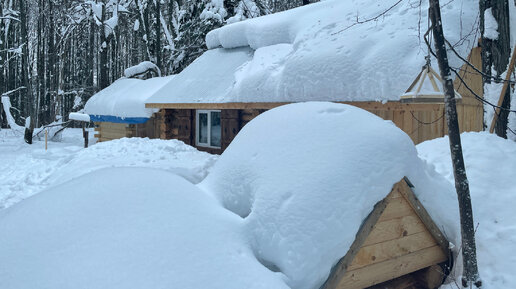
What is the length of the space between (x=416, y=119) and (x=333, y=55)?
6.74ft

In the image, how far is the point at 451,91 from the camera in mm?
3941

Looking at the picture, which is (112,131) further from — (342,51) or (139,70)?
(342,51)

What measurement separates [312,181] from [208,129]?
9352mm

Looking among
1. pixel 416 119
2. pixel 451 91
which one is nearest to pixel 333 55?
pixel 416 119

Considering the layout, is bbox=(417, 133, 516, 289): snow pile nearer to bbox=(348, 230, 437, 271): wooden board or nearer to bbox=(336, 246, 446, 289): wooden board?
bbox=(336, 246, 446, 289): wooden board

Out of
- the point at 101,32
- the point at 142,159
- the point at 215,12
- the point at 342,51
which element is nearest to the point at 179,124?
the point at 142,159

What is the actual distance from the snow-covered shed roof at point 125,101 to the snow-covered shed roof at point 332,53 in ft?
9.46

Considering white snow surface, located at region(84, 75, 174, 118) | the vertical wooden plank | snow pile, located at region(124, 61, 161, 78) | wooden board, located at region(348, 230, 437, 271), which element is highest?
snow pile, located at region(124, 61, 161, 78)

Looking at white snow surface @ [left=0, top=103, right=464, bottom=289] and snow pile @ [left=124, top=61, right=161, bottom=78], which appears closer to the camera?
white snow surface @ [left=0, top=103, right=464, bottom=289]

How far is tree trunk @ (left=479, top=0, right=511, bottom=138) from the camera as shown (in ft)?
20.9

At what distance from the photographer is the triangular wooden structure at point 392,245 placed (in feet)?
10.7

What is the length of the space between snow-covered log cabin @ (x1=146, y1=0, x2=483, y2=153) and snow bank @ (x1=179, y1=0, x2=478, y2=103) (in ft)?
0.06

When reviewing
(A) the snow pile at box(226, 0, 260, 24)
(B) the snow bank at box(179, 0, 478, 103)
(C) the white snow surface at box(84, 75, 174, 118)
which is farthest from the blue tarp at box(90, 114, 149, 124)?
(A) the snow pile at box(226, 0, 260, 24)

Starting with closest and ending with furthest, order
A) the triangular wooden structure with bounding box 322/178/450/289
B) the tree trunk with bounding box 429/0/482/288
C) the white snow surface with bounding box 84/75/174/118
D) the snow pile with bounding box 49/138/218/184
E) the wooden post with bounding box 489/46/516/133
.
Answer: the triangular wooden structure with bounding box 322/178/450/289 → the tree trunk with bounding box 429/0/482/288 → the wooden post with bounding box 489/46/516/133 → the snow pile with bounding box 49/138/218/184 → the white snow surface with bounding box 84/75/174/118
